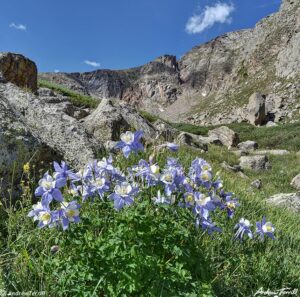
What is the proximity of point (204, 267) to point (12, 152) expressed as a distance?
267 centimetres

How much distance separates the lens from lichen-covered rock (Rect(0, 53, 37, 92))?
15.5 meters

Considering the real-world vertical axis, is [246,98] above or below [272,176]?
above

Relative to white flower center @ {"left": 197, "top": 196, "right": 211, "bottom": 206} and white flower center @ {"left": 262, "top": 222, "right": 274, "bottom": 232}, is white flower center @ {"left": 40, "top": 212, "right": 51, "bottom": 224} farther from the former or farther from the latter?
white flower center @ {"left": 262, "top": 222, "right": 274, "bottom": 232}

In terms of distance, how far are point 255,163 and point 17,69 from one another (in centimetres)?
987

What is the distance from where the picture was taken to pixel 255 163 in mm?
15734

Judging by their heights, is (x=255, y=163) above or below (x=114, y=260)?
above

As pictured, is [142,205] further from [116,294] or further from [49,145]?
[49,145]

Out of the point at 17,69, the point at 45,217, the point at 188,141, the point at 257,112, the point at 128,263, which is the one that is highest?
the point at 257,112

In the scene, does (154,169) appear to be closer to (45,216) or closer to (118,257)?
(118,257)

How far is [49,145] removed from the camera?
526cm

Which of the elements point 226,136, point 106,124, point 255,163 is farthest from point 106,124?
point 226,136

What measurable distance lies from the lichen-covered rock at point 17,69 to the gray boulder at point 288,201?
1062 cm

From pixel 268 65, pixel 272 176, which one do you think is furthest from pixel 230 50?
pixel 272 176

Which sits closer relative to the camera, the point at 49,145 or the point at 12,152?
the point at 12,152
